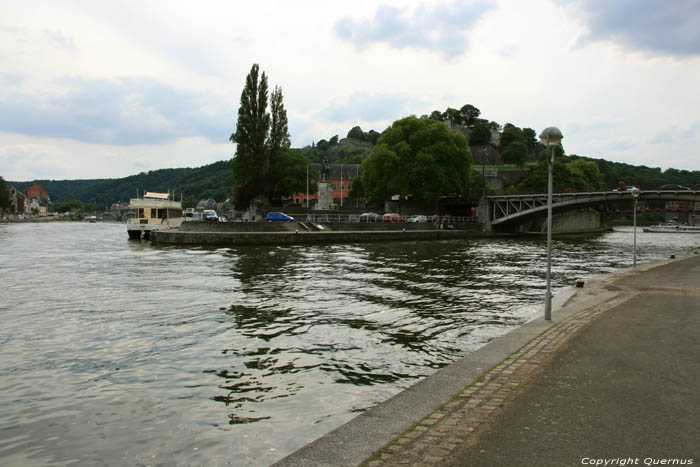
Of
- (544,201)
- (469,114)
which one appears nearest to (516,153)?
(469,114)

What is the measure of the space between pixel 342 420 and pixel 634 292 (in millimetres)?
12526

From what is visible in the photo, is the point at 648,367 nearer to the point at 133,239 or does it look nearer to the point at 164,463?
the point at 164,463

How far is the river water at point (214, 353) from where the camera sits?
655 centimetres

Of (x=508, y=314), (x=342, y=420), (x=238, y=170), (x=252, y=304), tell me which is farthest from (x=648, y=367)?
(x=238, y=170)

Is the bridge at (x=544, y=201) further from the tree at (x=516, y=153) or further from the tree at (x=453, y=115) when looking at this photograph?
the tree at (x=453, y=115)

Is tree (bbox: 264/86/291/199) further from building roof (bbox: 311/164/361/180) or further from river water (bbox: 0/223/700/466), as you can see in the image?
building roof (bbox: 311/164/361/180)

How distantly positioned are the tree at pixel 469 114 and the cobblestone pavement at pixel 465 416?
19428 centimetres

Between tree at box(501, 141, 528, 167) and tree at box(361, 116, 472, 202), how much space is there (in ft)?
294

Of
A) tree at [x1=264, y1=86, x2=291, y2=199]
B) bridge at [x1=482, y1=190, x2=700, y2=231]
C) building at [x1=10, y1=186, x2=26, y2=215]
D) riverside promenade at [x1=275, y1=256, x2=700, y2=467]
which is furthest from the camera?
building at [x1=10, y1=186, x2=26, y2=215]

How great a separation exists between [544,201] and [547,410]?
215 ft

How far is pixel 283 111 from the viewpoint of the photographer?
75750 millimetres

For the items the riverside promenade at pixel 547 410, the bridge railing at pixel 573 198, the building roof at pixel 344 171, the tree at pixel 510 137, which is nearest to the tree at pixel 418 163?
the bridge railing at pixel 573 198

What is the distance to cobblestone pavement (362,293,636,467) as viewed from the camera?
15.0 ft

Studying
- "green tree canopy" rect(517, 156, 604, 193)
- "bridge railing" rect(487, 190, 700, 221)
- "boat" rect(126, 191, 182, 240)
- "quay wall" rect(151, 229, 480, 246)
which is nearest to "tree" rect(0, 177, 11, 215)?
→ "boat" rect(126, 191, 182, 240)
